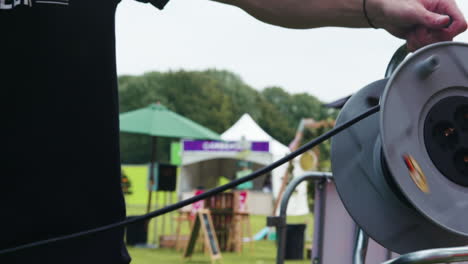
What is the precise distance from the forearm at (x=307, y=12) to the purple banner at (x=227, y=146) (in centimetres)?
1523

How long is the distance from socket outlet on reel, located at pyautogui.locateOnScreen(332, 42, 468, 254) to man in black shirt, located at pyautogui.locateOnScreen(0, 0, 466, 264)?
0.34 feet

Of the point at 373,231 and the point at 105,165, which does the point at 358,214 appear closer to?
the point at 373,231

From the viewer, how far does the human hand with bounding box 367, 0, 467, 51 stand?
1.11 metres

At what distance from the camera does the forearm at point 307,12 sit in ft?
4.00

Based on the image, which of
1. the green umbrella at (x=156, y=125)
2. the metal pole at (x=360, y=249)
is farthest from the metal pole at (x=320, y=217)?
the green umbrella at (x=156, y=125)

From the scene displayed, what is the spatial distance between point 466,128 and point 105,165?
2.04ft

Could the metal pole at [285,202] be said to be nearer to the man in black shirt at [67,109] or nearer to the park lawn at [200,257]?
the man in black shirt at [67,109]

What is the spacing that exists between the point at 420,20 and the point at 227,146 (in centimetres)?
1649

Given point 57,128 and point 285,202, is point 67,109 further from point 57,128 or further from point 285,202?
point 285,202

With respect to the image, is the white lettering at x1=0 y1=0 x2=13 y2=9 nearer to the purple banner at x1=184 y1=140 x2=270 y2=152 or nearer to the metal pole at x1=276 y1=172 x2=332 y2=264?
the metal pole at x1=276 y1=172 x2=332 y2=264

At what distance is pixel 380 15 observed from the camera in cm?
117

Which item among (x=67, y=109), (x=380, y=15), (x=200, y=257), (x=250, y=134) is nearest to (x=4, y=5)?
(x=67, y=109)

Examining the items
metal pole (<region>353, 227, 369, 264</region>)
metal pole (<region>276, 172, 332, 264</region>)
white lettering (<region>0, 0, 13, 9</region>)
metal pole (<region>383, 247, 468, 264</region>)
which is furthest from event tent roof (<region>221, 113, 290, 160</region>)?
metal pole (<region>383, 247, 468, 264</region>)

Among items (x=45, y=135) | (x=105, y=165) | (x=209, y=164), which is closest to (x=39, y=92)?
(x=45, y=135)
